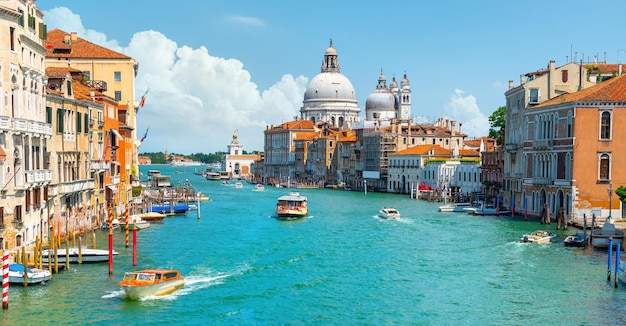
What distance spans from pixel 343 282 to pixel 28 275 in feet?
26.6

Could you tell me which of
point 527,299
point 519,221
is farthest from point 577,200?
point 527,299

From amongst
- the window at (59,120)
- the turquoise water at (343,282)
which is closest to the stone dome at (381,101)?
the turquoise water at (343,282)

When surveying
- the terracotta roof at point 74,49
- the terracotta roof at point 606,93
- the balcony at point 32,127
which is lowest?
the balcony at point 32,127

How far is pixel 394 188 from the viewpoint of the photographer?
6900 cm

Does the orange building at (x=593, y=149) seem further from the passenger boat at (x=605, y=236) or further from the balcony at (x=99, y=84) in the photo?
the balcony at (x=99, y=84)

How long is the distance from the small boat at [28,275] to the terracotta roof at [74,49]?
66.8 ft

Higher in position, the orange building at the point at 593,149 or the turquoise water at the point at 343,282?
the orange building at the point at 593,149

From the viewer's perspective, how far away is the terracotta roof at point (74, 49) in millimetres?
36781

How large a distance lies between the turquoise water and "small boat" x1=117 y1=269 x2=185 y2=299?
0.84 ft

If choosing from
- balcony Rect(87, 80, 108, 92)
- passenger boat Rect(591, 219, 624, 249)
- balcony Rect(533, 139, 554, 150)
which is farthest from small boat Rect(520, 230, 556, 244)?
balcony Rect(87, 80, 108, 92)

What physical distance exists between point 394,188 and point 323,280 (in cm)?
4834

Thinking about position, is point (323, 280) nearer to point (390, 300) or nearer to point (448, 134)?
point (390, 300)

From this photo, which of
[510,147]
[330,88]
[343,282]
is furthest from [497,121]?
[330,88]

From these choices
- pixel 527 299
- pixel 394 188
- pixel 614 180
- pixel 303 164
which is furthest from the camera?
pixel 303 164
